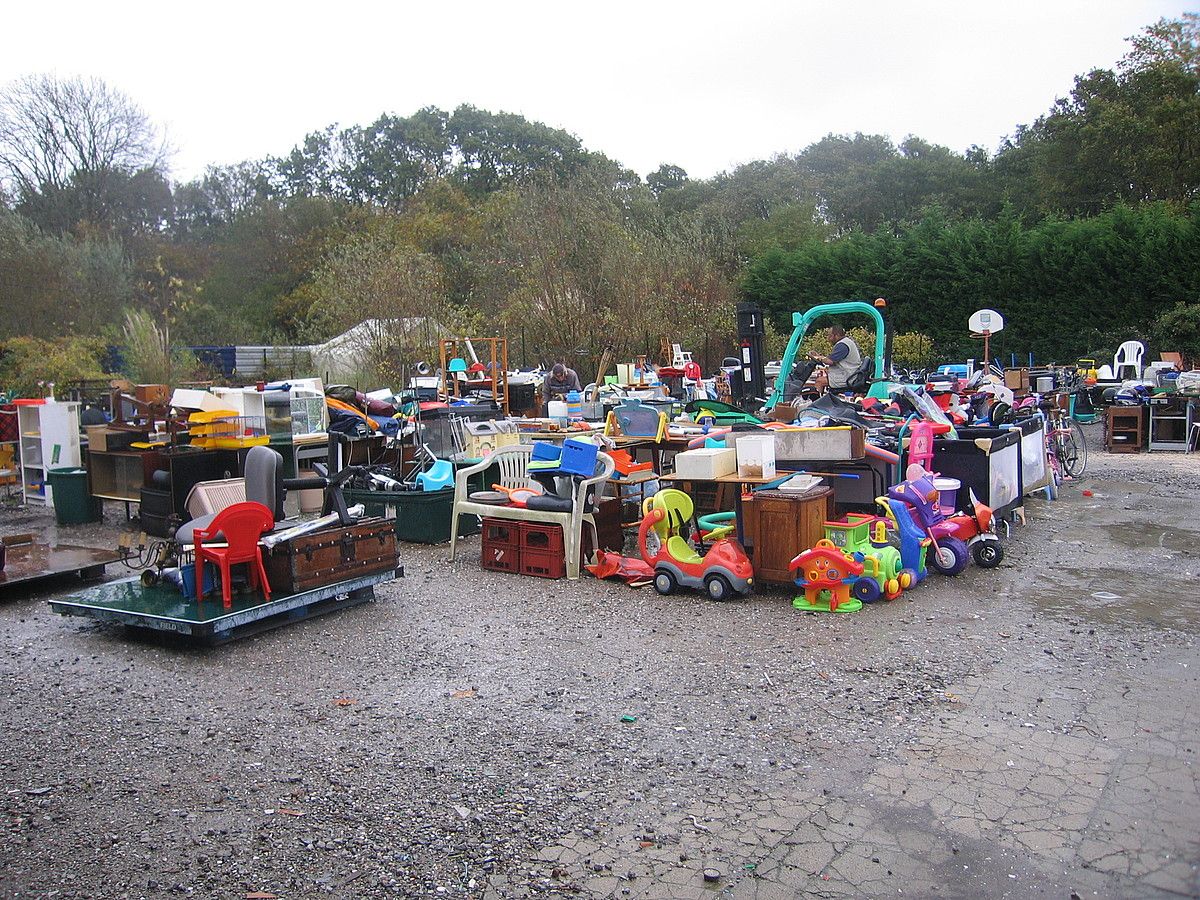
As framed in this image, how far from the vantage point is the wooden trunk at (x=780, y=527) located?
6207mm

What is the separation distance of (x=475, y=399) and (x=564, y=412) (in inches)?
192

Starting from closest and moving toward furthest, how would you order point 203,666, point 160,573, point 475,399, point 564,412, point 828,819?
point 828,819 < point 203,666 < point 160,573 < point 564,412 < point 475,399

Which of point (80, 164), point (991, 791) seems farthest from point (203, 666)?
point (80, 164)

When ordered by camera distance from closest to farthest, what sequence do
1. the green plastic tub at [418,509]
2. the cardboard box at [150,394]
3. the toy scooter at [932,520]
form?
the toy scooter at [932,520] → the green plastic tub at [418,509] → the cardboard box at [150,394]

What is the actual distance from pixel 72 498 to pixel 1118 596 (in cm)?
943

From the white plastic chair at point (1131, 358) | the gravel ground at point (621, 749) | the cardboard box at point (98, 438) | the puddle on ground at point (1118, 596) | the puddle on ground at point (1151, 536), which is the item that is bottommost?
the gravel ground at point (621, 749)

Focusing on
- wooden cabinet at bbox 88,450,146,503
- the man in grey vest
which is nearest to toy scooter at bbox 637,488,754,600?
the man in grey vest

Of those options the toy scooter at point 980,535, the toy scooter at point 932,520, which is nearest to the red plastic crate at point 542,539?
the toy scooter at point 932,520

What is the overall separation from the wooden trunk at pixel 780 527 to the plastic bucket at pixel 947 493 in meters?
1.02

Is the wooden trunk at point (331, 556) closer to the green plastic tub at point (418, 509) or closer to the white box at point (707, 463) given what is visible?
the green plastic tub at point (418, 509)

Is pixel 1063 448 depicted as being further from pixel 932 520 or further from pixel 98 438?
pixel 98 438

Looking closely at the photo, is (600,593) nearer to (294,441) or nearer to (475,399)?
(294,441)

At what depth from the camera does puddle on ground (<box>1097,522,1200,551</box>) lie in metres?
7.75

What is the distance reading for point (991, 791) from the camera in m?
3.60
